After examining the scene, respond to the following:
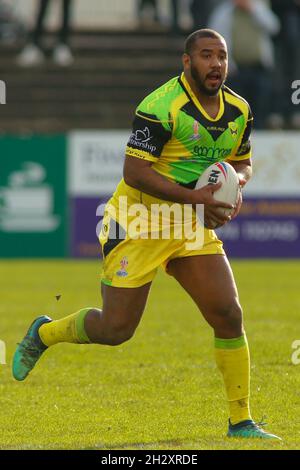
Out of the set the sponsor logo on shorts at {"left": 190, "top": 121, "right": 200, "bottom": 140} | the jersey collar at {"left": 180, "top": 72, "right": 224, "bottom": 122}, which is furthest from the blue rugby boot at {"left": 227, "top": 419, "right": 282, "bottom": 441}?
the jersey collar at {"left": 180, "top": 72, "right": 224, "bottom": 122}

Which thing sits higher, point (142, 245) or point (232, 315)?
point (142, 245)

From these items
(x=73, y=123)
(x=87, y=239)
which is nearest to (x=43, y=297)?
(x=87, y=239)

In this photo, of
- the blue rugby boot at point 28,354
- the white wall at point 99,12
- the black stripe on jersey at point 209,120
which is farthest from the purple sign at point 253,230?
the black stripe on jersey at point 209,120

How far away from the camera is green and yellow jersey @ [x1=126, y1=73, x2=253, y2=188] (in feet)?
22.8

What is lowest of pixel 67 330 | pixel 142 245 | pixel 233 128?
pixel 67 330

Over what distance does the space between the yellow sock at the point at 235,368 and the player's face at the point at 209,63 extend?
1.39 m

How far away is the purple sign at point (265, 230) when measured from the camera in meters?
18.7

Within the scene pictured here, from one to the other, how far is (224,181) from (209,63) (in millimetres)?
645

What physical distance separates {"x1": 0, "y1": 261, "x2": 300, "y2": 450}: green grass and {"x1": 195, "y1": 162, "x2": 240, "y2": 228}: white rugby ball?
4.21 feet

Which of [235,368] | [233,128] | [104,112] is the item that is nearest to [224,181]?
[233,128]

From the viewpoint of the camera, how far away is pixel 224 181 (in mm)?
6910

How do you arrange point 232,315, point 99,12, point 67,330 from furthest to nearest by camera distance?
point 99,12 → point 67,330 → point 232,315

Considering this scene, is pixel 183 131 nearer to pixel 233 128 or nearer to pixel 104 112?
pixel 233 128

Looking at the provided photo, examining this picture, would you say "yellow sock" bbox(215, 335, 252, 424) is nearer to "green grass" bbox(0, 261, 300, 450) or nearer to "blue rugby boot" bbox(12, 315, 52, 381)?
"green grass" bbox(0, 261, 300, 450)
